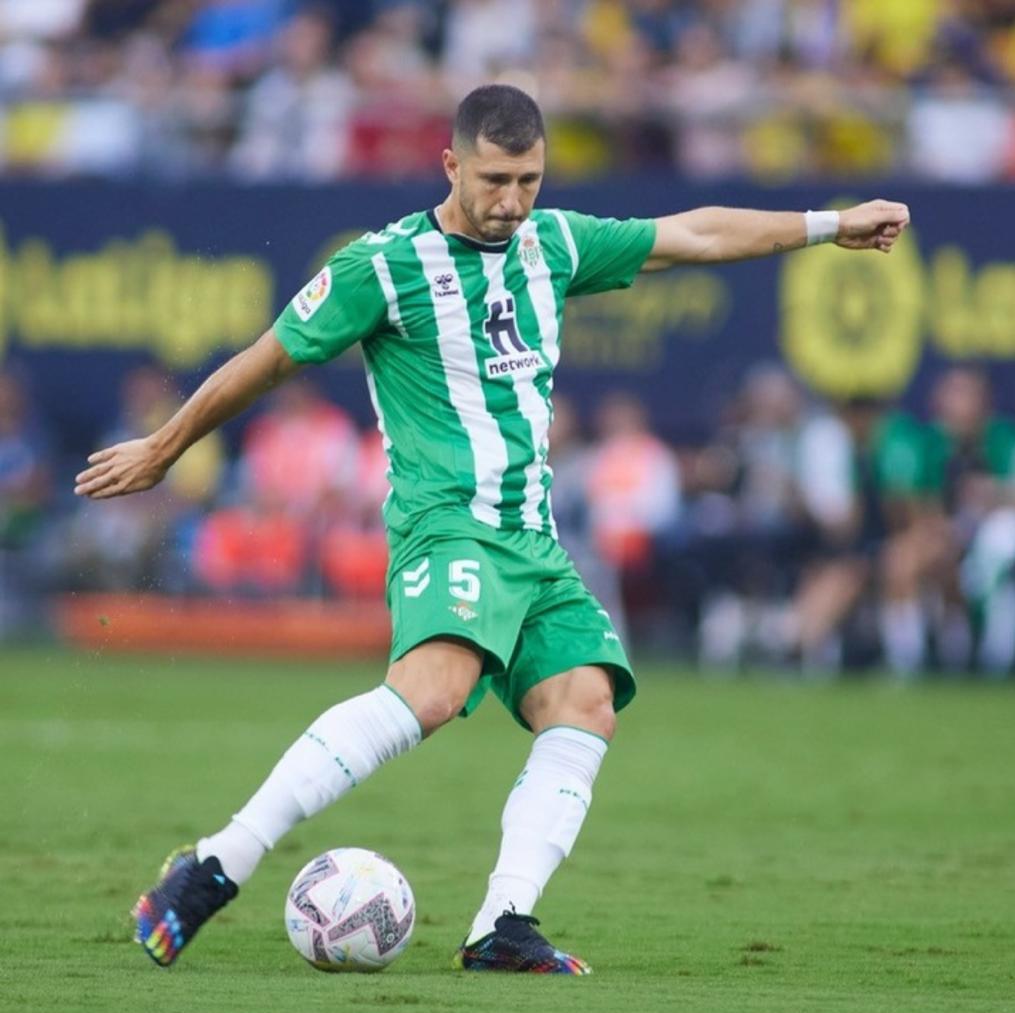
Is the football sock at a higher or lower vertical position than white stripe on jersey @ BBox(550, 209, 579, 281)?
lower

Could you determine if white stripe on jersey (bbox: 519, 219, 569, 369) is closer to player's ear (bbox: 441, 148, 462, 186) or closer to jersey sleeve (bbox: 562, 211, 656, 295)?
jersey sleeve (bbox: 562, 211, 656, 295)

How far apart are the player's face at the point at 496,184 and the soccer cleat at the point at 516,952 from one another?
76.5 inches

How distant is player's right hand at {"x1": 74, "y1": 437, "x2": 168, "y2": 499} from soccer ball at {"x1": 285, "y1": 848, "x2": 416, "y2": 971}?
1.21m

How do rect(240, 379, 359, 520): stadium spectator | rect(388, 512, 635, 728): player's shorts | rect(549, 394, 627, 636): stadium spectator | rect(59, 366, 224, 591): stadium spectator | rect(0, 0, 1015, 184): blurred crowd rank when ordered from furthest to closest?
rect(0, 0, 1015, 184): blurred crowd < rect(59, 366, 224, 591): stadium spectator < rect(240, 379, 359, 520): stadium spectator < rect(549, 394, 627, 636): stadium spectator < rect(388, 512, 635, 728): player's shorts

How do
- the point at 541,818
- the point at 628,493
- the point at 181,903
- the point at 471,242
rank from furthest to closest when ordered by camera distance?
the point at 628,493, the point at 471,242, the point at 541,818, the point at 181,903

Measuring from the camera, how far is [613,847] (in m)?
9.67

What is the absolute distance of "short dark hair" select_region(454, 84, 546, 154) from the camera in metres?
6.50

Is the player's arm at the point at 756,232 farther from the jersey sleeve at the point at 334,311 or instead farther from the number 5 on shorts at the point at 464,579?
the number 5 on shorts at the point at 464,579

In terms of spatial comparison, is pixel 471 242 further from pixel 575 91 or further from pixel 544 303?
pixel 575 91

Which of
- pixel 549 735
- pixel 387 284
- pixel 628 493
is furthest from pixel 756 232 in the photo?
pixel 628 493

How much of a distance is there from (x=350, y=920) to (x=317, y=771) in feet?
1.41

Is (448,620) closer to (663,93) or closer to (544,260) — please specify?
(544,260)

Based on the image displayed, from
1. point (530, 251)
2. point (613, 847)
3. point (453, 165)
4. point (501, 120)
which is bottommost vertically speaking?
point (613, 847)

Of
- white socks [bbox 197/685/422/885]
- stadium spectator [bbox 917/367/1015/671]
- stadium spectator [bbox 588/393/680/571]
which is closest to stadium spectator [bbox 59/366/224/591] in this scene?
stadium spectator [bbox 588/393/680/571]
